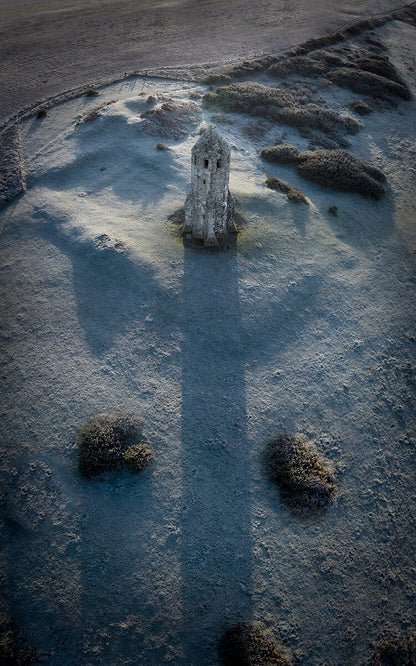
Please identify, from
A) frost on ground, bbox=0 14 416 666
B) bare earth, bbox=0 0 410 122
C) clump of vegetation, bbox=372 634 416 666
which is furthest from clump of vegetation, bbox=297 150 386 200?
clump of vegetation, bbox=372 634 416 666

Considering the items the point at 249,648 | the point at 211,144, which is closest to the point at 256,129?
the point at 211,144

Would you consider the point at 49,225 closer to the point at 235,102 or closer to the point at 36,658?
the point at 36,658

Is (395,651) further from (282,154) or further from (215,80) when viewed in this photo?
(215,80)

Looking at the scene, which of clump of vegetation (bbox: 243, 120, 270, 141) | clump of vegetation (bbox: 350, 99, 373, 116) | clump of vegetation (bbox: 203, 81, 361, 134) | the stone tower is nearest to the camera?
the stone tower

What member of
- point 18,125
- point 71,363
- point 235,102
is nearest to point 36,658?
point 71,363

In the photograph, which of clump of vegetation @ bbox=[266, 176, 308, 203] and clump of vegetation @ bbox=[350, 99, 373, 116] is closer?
clump of vegetation @ bbox=[266, 176, 308, 203]

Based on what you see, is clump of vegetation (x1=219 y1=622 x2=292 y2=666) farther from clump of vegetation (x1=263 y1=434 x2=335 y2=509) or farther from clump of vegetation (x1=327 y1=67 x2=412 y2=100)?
clump of vegetation (x1=327 y1=67 x2=412 y2=100)
